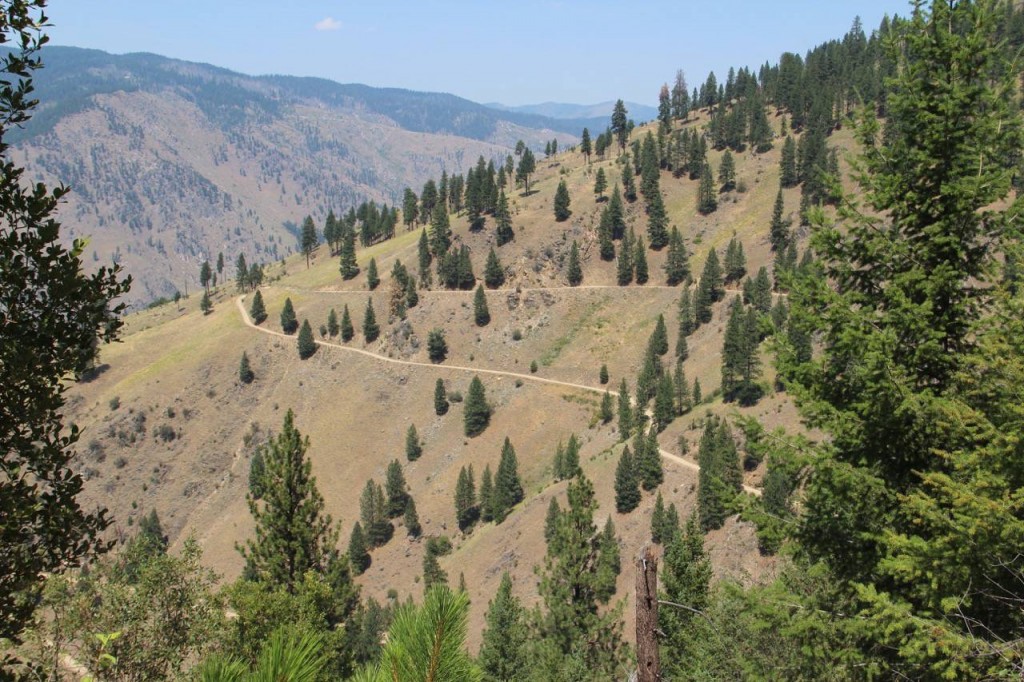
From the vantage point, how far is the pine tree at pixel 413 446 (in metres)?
132

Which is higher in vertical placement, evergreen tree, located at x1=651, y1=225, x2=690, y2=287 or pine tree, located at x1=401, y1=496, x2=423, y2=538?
evergreen tree, located at x1=651, y1=225, x2=690, y2=287

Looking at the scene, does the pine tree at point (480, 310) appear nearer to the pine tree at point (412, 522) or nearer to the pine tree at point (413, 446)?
the pine tree at point (413, 446)

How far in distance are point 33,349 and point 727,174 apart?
176150mm

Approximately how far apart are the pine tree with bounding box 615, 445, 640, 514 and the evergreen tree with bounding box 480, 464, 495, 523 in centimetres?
2568

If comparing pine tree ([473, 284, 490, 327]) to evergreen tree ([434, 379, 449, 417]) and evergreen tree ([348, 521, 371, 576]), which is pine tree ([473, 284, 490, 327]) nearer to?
evergreen tree ([434, 379, 449, 417])

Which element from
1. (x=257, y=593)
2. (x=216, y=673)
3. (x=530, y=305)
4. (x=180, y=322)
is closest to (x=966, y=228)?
(x=216, y=673)

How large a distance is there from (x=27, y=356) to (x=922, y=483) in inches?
520

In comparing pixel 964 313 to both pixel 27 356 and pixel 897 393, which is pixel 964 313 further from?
pixel 27 356

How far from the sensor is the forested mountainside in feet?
35.6

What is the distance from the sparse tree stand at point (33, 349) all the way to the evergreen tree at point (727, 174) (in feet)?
571

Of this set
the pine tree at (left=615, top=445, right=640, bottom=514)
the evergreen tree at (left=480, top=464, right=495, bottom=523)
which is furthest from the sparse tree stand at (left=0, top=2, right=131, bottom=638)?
the evergreen tree at (left=480, top=464, right=495, bottom=523)

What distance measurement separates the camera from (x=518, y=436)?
12606 cm

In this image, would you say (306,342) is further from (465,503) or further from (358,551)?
(465,503)

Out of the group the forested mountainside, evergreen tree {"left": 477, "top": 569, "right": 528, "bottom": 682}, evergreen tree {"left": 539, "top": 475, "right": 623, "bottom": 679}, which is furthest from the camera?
evergreen tree {"left": 539, "top": 475, "right": 623, "bottom": 679}
